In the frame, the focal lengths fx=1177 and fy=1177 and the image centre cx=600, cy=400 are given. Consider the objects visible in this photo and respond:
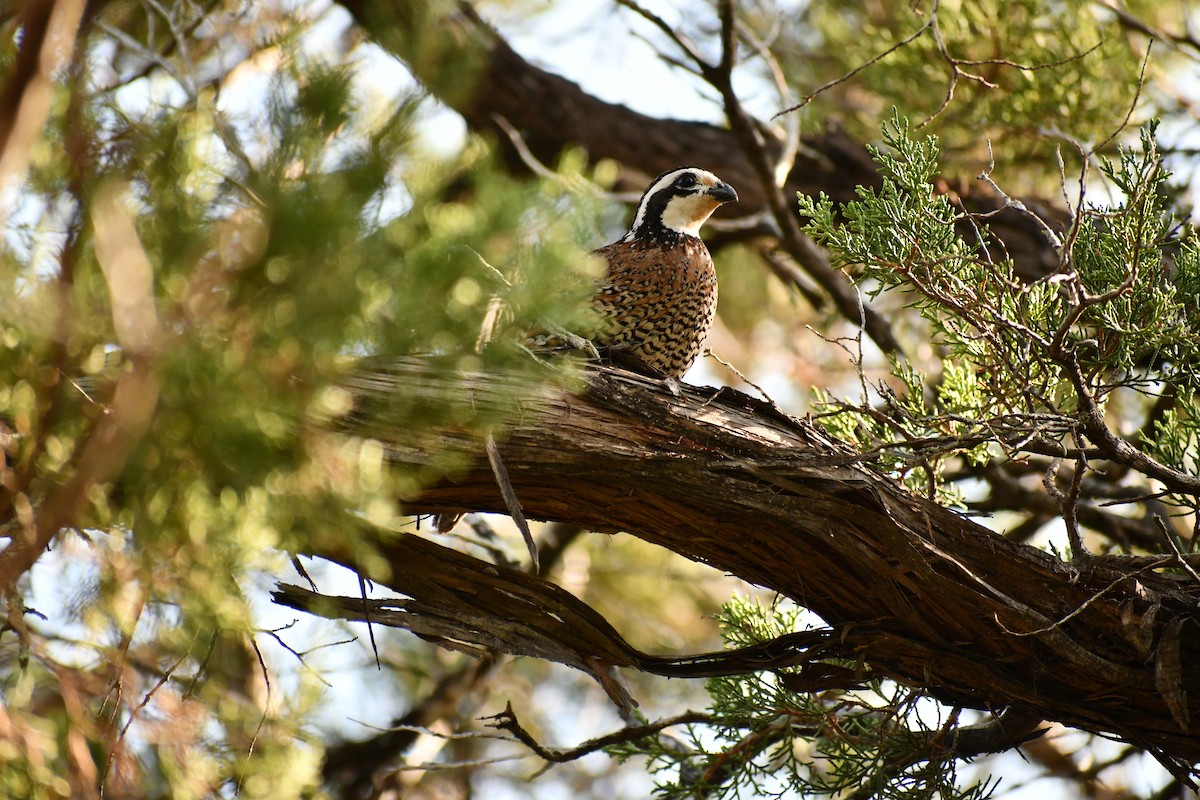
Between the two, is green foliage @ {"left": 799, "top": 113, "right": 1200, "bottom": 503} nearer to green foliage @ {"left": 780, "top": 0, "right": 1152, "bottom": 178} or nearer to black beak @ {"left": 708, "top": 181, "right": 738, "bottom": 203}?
black beak @ {"left": 708, "top": 181, "right": 738, "bottom": 203}

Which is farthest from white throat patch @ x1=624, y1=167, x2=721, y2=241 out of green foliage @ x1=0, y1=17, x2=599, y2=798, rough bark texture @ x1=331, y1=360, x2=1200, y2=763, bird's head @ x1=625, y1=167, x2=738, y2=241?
green foliage @ x1=0, y1=17, x2=599, y2=798

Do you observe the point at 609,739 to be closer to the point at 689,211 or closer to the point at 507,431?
the point at 507,431

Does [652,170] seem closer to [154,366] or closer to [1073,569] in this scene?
[1073,569]

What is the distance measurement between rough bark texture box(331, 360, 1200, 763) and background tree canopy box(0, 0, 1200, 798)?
1 cm

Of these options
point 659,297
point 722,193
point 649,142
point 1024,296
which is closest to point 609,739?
point 659,297

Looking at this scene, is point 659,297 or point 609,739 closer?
point 609,739

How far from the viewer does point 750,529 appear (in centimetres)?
319

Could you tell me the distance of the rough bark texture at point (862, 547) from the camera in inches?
122

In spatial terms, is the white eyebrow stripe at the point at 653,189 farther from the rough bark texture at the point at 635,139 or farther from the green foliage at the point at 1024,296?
the green foliage at the point at 1024,296

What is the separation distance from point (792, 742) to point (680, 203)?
2.37 metres

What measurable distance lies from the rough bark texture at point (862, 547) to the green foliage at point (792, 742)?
33cm

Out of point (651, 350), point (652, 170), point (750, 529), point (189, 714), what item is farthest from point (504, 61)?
point (189, 714)

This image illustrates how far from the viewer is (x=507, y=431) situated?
3.06m

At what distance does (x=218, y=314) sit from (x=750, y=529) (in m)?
1.64
